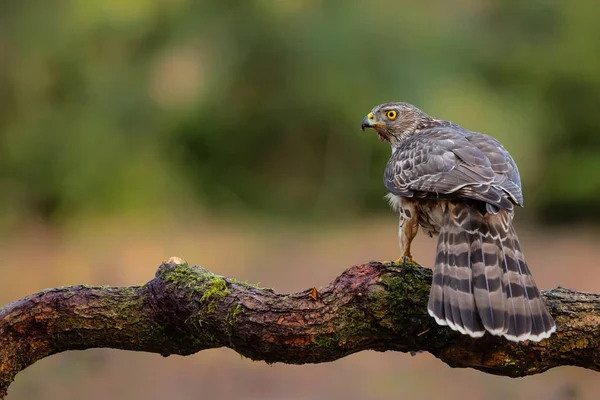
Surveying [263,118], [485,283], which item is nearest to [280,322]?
[485,283]

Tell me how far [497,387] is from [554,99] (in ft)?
42.9

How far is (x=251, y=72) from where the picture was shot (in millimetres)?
17672

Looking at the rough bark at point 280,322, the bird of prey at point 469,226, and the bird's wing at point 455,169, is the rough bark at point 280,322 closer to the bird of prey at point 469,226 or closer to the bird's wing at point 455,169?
the bird of prey at point 469,226

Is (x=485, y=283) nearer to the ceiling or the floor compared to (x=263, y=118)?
nearer to the floor

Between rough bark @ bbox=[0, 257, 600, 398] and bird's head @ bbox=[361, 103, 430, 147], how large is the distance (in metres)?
2.26

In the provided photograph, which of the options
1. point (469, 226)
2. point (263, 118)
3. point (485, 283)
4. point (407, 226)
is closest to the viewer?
point (485, 283)

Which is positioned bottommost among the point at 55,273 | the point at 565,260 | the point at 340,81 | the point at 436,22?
the point at 55,273

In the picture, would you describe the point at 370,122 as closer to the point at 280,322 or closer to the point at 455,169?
the point at 455,169

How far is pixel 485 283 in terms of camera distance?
3443mm

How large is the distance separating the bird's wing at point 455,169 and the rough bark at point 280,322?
617mm

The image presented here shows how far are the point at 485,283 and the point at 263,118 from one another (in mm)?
14880


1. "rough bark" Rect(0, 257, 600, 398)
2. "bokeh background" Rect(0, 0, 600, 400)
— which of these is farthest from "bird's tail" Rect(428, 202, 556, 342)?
"bokeh background" Rect(0, 0, 600, 400)

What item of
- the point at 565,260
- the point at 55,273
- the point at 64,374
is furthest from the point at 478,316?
the point at 565,260

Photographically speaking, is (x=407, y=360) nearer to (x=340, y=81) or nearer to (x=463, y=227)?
(x=463, y=227)
